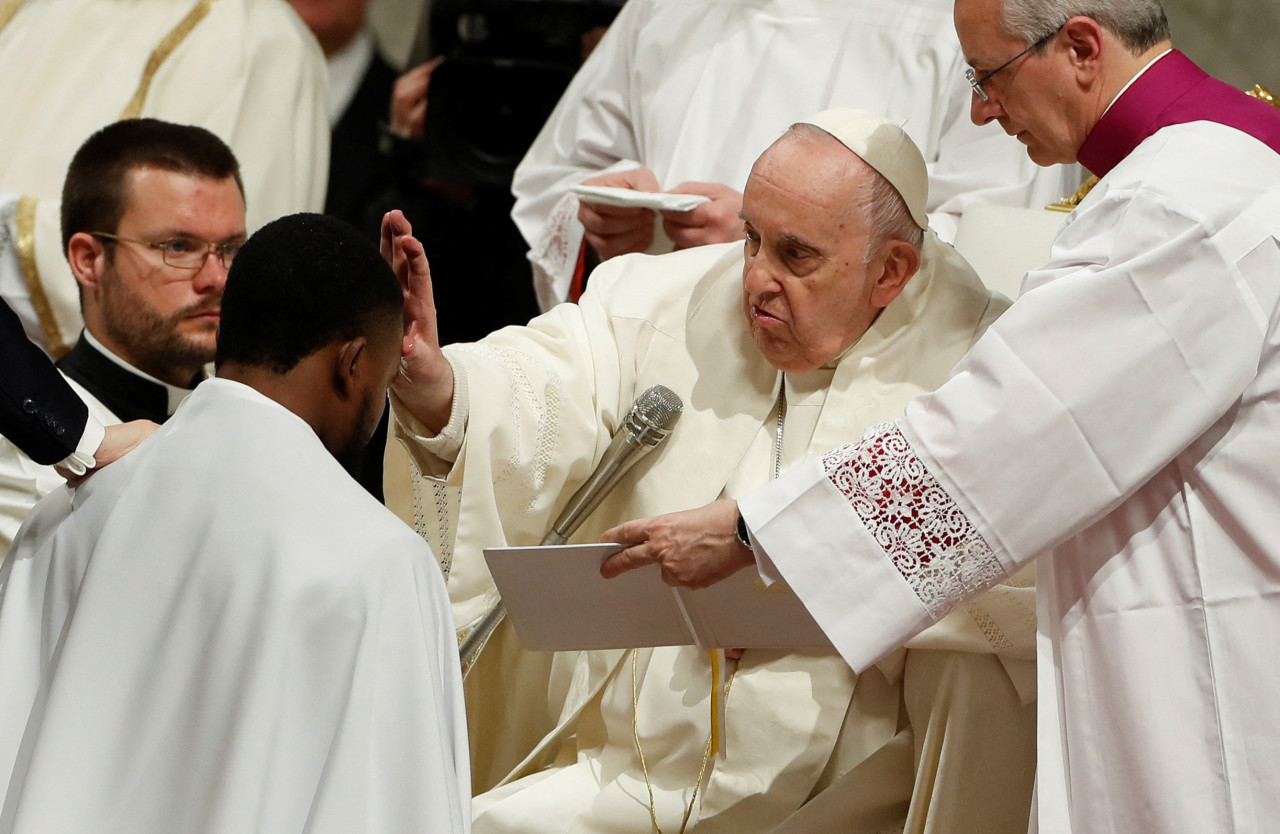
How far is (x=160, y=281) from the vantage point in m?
3.79

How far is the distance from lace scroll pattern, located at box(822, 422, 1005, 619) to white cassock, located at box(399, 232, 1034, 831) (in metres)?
0.40

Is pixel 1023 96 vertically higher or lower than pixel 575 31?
higher

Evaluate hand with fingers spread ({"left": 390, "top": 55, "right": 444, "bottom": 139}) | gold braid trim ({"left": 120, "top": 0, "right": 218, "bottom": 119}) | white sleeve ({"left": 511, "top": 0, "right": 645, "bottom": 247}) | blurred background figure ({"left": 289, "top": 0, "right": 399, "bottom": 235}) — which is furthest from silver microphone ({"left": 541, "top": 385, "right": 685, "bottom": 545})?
blurred background figure ({"left": 289, "top": 0, "right": 399, "bottom": 235})

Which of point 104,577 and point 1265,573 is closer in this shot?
point 104,577

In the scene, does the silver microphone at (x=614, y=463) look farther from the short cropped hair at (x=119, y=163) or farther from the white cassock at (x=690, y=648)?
the short cropped hair at (x=119, y=163)

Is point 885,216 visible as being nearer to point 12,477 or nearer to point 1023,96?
point 1023,96

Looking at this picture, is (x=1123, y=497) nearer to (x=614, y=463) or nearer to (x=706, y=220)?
(x=614, y=463)

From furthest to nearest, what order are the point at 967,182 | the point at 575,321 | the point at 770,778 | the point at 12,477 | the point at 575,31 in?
the point at 575,31
the point at 967,182
the point at 12,477
the point at 575,321
the point at 770,778

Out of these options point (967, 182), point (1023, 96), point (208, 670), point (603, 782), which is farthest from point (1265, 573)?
point (967, 182)

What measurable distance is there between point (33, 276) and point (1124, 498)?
309cm

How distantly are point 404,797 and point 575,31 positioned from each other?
12.0 ft

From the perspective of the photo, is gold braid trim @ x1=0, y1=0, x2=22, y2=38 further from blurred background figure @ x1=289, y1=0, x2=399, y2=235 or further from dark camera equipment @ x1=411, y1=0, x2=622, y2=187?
dark camera equipment @ x1=411, y1=0, x2=622, y2=187

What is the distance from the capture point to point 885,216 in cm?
310

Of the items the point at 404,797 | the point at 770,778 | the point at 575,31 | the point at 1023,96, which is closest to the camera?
the point at 404,797
